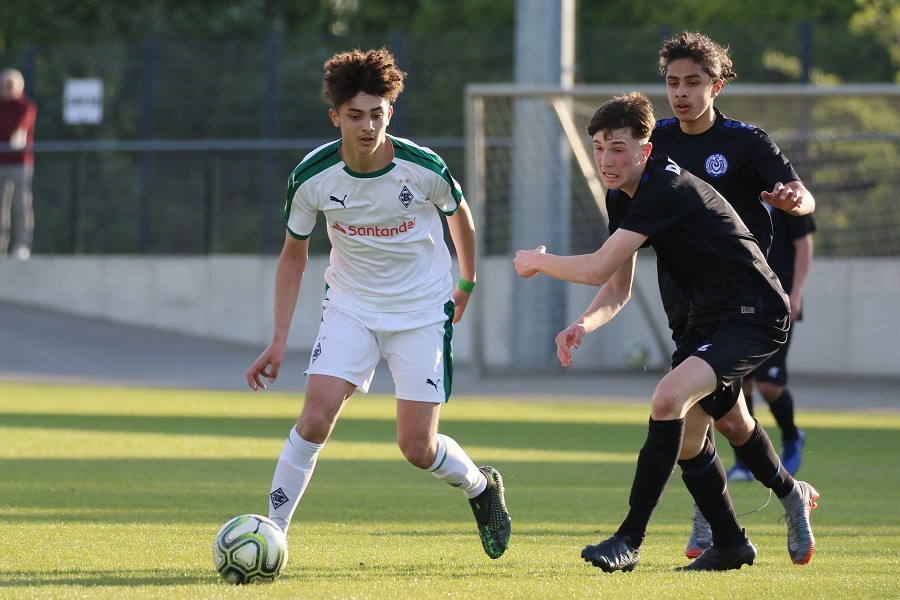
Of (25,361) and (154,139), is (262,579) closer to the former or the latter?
(25,361)

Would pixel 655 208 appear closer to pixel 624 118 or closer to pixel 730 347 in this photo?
pixel 624 118

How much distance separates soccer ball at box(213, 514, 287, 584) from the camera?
528 cm

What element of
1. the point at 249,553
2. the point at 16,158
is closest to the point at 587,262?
the point at 249,553

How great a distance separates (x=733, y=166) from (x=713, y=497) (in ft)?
4.60

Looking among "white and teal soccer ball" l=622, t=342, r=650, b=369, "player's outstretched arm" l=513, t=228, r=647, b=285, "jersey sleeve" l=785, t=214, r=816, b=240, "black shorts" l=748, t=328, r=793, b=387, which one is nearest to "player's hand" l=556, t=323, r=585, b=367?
"player's outstretched arm" l=513, t=228, r=647, b=285

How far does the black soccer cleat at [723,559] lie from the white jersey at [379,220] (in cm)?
149

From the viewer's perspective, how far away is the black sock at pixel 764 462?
6.05 metres

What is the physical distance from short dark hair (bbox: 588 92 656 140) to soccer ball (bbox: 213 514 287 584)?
1952mm

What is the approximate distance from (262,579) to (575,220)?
13.2 metres

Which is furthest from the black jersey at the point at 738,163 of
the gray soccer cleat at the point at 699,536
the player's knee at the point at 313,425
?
the player's knee at the point at 313,425

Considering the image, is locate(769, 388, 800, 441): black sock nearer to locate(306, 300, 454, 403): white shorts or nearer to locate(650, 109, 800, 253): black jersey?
locate(650, 109, 800, 253): black jersey

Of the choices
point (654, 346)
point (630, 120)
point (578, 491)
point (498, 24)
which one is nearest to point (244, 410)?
point (578, 491)

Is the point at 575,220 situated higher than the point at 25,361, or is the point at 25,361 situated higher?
the point at 575,220

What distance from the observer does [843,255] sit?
18.6m
